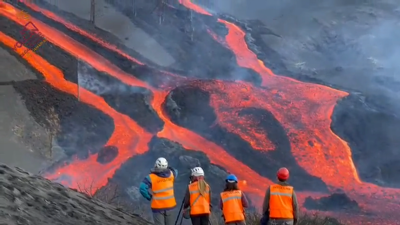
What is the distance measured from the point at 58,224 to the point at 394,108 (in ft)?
69.7

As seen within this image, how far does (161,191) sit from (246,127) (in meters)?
13.5

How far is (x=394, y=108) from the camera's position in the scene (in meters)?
23.8

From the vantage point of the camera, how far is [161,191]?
8.17 m

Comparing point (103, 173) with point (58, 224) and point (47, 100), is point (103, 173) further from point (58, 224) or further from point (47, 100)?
point (58, 224)

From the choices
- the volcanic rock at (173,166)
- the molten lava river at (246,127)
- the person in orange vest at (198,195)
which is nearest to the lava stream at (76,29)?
the molten lava river at (246,127)

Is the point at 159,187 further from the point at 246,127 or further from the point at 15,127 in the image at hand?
the point at 246,127

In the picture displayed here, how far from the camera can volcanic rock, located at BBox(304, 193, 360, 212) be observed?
17.7m

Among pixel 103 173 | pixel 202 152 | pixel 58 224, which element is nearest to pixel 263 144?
pixel 202 152

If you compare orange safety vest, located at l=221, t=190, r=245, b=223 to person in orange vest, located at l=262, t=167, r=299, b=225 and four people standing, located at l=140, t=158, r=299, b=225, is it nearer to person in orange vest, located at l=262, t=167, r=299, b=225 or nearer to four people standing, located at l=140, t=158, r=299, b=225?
four people standing, located at l=140, t=158, r=299, b=225

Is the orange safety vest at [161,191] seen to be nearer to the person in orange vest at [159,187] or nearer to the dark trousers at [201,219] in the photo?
the person in orange vest at [159,187]

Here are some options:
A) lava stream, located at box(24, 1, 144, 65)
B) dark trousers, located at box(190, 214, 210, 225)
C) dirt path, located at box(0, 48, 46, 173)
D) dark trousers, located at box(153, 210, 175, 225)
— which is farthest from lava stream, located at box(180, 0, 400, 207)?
dark trousers, located at box(153, 210, 175, 225)

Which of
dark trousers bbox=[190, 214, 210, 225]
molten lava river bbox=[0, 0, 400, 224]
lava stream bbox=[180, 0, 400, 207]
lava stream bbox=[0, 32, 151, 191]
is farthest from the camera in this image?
lava stream bbox=[180, 0, 400, 207]

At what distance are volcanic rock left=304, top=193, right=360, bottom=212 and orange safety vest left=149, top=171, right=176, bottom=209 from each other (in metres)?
10.9

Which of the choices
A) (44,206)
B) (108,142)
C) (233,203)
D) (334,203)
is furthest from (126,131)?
(44,206)
